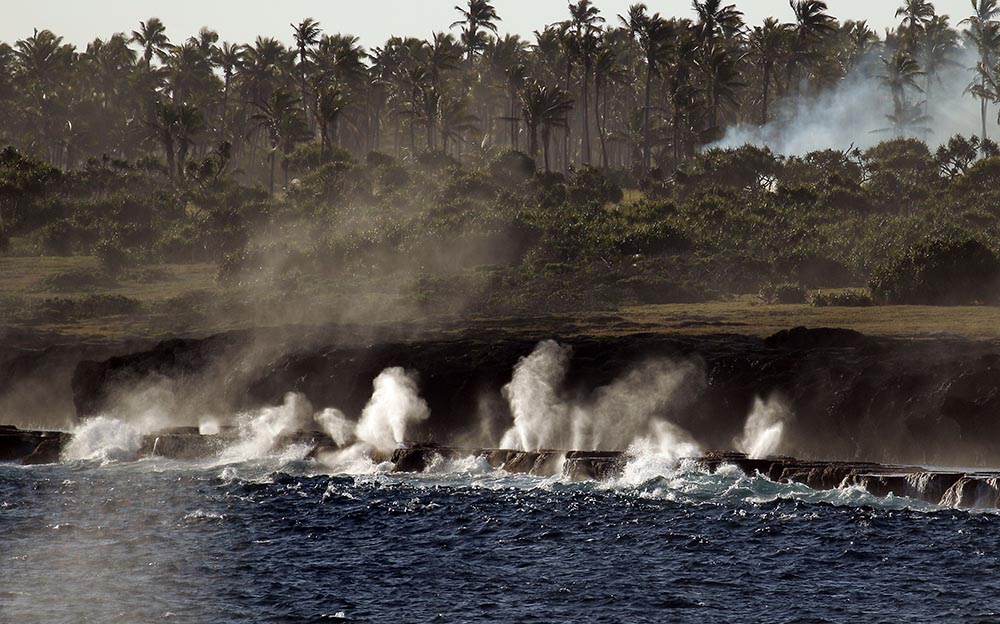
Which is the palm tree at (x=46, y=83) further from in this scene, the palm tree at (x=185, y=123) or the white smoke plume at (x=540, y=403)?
the white smoke plume at (x=540, y=403)

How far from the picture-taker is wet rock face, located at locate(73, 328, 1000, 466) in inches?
2341

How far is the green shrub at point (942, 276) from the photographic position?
87.7 m

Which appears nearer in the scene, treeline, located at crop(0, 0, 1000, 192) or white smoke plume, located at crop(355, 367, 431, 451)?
white smoke plume, located at crop(355, 367, 431, 451)

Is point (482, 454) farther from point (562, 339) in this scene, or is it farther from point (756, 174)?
point (756, 174)

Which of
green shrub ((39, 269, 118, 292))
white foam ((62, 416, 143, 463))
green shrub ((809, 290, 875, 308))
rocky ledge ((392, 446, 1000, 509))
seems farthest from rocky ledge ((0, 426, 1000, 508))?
green shrub ((39, 269, 118, 292))

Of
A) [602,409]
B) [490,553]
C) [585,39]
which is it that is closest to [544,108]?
[585,39]

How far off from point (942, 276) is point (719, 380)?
93.8 feet

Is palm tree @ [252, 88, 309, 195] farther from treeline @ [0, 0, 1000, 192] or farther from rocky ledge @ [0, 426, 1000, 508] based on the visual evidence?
rocky ledge @ [0, 426, 1000, 508]

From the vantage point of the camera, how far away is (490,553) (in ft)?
142

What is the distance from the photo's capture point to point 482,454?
5962cm

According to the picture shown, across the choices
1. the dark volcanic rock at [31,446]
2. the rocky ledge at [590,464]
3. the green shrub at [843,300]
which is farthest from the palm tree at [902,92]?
the dark volcanic rock at [31,446]

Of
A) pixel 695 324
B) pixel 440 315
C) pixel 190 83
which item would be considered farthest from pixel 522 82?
pixel 695 324

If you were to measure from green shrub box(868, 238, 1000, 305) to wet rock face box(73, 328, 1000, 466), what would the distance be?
18661mm

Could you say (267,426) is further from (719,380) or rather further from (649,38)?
(649,38)
